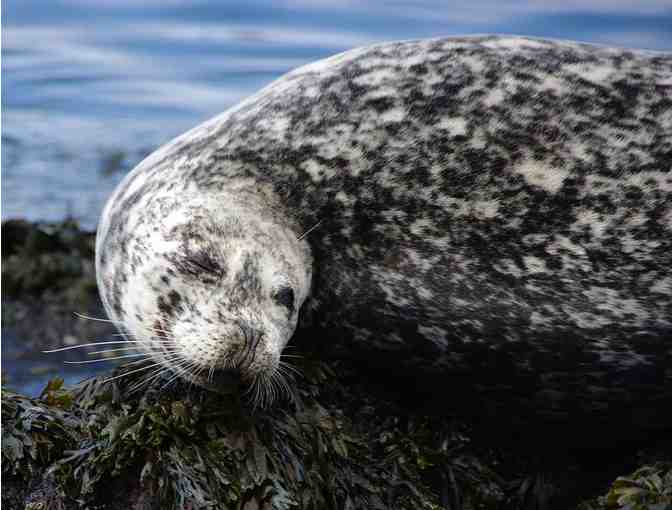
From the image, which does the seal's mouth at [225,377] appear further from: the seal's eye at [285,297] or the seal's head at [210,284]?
the seal's eye at [285,297]

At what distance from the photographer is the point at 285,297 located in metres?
3.89

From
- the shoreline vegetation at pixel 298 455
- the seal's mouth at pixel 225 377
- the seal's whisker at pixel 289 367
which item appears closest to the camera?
the shoreline vegetation at pixel 298 455

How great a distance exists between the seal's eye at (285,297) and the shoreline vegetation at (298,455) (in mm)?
261

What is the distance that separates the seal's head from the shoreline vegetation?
0.52 ft

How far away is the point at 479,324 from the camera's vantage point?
391cm

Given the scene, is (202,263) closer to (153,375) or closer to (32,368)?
(153,375)

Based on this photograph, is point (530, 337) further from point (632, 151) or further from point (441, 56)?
point (441, 56)

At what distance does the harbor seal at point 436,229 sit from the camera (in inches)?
150

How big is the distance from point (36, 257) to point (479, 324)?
4.26 metres

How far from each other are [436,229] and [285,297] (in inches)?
24.0

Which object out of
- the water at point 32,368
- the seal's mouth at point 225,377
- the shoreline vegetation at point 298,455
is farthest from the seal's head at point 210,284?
the water at point 32,368

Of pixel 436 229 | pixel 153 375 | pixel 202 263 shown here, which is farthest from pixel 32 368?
pixel 436 229

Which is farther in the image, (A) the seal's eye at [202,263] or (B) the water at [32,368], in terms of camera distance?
(B) the water at [32,368]

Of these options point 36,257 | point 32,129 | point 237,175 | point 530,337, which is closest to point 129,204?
point 237,175
